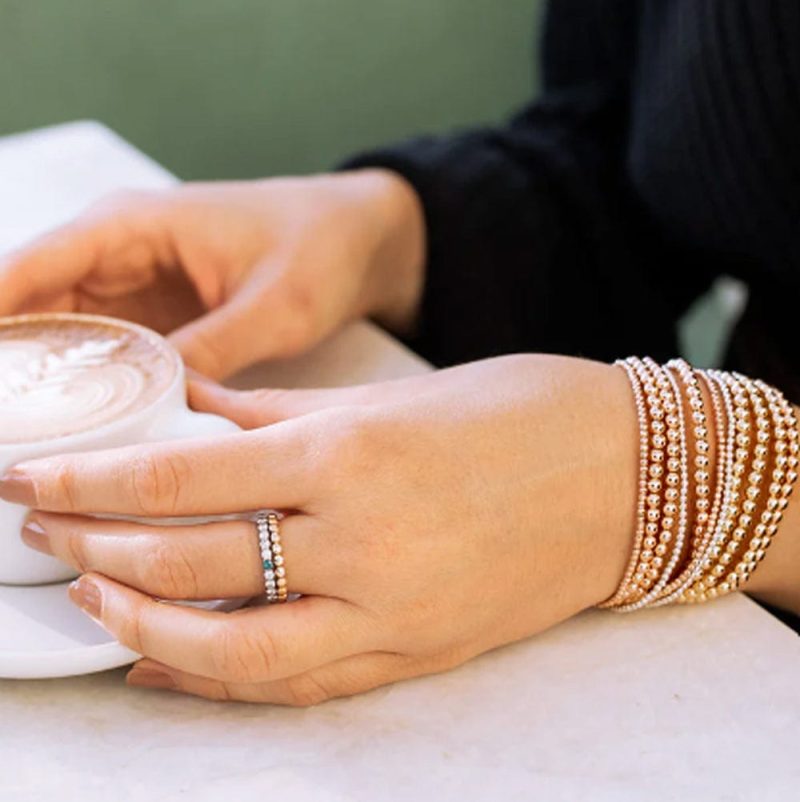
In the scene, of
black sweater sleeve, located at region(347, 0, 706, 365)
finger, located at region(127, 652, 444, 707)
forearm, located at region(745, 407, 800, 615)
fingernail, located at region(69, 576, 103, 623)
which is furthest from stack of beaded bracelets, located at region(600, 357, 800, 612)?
black sweater sleeve, located at region(347, 0, 706, 365)

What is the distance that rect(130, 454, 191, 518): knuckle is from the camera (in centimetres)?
47

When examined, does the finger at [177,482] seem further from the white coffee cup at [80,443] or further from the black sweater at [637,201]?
the black sweater at [637,201]

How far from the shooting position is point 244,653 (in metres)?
0.46

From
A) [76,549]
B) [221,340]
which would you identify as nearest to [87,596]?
[76,549]

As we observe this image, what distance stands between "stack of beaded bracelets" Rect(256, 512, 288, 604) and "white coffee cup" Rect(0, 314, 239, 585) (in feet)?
0.21

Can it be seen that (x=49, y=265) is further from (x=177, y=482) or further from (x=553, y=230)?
(x=553, y=230)

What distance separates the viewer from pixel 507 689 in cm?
49

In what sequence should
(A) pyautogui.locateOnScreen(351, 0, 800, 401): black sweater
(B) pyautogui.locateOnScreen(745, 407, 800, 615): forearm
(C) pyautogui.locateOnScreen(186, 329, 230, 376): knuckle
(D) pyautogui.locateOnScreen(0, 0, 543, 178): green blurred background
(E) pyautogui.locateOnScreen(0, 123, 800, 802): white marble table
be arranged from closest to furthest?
(E) pyautogui.locateOnScreen(0, 123, 800, 802): white marble table, (B) pyautogui.locateOnScreen(745, 407, 800, 615): forearm, (C) pyautogui.locateOnScreen(186, 329, 230, 376): knuckle, (A) pyautogui.locateOnScreen(351, 0, 800, 401): black sweater, (D) pyautogui.locateOnScreen(0, 0, 543, 178): green blurred background

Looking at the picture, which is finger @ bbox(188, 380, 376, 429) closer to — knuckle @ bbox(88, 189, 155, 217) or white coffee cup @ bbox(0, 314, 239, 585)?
white coffee cup @ bbox(0, 314, 239, 585)

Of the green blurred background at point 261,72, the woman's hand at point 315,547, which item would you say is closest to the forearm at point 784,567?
the woman's hand at point 315,547

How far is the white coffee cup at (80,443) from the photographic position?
492 mm

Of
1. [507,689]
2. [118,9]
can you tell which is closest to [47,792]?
[507,689]

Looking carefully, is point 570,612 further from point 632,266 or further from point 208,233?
point 632,266

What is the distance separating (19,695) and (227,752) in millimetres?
92
